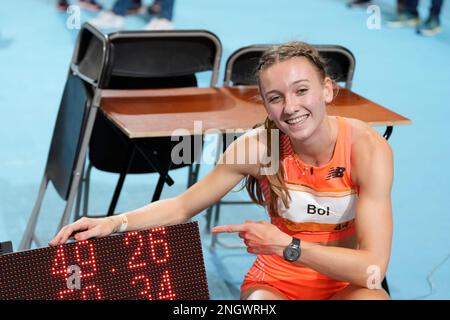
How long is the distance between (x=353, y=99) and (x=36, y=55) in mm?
4286

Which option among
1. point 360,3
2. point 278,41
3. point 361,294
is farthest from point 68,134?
point 360,3

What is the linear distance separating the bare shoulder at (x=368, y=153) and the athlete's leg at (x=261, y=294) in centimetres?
47

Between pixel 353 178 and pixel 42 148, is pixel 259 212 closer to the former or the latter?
pixel 42 148

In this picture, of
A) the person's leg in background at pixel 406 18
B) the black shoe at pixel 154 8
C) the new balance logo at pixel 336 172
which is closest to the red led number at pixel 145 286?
the new balance logo at pixel 336 172

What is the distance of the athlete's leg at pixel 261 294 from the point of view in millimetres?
2777

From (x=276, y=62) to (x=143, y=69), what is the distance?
1728 mm

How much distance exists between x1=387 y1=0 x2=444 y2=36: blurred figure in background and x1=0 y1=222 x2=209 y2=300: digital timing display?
7340mm

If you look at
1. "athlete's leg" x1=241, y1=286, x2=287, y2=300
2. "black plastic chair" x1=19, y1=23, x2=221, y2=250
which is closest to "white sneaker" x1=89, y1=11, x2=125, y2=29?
"black plastic chair" x1=19, y1=23, x2=221, y2=250

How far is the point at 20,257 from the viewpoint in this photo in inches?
82.1

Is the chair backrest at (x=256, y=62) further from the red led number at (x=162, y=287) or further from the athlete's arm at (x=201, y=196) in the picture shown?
the red led number at (x=162, y=287)

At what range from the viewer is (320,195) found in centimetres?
282

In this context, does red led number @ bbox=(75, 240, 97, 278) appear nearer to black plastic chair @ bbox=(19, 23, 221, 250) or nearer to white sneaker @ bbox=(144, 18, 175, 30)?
black plastic chair @ bbox=(19, 23, 221, 250)

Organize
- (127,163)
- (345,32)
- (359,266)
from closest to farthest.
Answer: (359,266), (127,163), (345,32)
